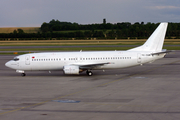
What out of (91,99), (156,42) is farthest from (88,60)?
(91,99)

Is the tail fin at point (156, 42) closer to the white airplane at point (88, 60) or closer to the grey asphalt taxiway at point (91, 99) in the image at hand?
the white airplane at point (88, 60)

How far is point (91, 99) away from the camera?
21219mm

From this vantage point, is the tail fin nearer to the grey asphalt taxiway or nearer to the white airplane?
the white airplane

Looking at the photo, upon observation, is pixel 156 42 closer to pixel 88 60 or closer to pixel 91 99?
pixel 88 60

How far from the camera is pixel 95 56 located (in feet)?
116

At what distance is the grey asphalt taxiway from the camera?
1667 centimetres

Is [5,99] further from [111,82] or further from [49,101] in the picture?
[111,82]

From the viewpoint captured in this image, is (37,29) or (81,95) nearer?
(81,95)

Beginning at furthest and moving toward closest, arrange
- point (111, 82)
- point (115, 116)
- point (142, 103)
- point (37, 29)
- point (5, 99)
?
1. point (37, 29)
2. point (111, 82)
3. point (5, 99)
4. point (142, 103)
5. point (115, 116)

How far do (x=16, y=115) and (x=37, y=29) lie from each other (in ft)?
615

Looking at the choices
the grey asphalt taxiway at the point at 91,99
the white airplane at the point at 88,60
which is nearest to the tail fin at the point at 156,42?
the white airplane at the point at 88,60

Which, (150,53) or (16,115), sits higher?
(150,53)

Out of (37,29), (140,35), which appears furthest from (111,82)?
(37,29)

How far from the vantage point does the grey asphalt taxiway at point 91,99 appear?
54.7ft
